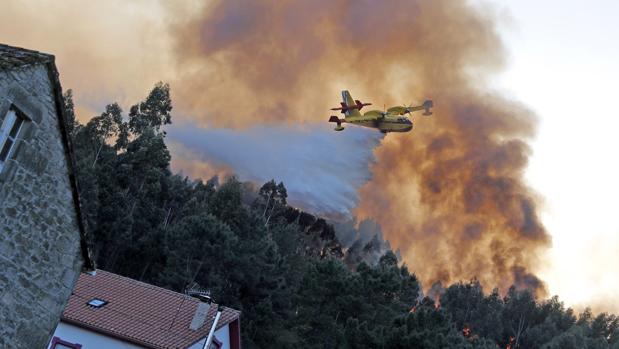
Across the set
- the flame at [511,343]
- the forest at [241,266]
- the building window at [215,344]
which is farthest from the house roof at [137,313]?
the flame at [511,343]

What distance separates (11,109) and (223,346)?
21744 mm

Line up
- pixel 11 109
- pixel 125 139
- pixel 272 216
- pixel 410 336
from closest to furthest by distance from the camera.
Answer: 1. pixel 11 109
2. pixel 410 336
3. pixel 125 139
4. pixel 272 216

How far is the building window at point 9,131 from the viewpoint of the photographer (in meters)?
12.3

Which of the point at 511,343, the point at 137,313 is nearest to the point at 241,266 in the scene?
the point at 137,313

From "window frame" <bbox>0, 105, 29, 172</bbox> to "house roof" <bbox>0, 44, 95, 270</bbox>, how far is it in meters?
0.89

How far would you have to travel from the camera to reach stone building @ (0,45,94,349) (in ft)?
41.1

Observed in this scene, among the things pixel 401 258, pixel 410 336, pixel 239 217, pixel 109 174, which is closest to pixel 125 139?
pixel 109 174

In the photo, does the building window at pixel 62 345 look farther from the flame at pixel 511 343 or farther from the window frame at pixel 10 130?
the flame at pixel 511 343

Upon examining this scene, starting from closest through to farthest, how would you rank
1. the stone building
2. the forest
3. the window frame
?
the window frame → the stone building → the forest

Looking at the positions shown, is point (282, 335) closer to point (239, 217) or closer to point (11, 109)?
Result: point (239, 217)

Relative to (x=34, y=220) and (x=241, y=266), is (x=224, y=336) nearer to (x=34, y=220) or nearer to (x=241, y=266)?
(x=34, y=220)

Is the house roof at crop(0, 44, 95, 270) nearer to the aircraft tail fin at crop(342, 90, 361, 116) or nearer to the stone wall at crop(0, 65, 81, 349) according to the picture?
the stone wall at crop(0, 65, 81, 349)

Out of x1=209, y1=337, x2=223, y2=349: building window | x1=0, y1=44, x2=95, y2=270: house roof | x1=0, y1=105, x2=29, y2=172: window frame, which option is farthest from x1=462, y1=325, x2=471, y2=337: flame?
x1=0, y1=105, x2=29, y2=172: window frame

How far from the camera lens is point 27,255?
13.3m
